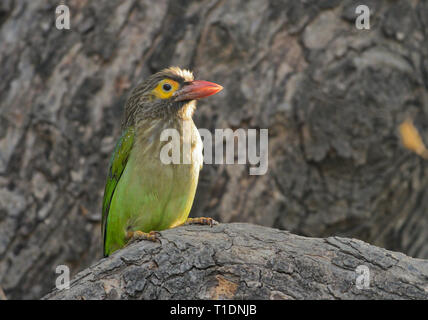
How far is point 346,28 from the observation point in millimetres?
5148

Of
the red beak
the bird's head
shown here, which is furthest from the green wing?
the red beak

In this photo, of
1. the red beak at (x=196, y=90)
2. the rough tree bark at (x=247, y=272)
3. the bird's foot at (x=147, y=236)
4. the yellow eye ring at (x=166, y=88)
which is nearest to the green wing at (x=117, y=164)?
the yellow eye ring at (x=166, y=88)

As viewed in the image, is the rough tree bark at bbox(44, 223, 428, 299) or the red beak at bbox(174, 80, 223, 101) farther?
the red beak at bbox(174, 80, 223, 101)

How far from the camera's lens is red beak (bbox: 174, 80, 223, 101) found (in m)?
4.04

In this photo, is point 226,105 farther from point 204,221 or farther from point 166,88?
point 204,221

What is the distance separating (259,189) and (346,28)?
1780 millimetres

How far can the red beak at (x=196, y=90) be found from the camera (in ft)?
13.3

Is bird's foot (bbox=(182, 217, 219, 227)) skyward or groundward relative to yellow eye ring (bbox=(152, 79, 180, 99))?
groundward

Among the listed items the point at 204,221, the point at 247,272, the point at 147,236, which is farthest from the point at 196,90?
the point at 247,272

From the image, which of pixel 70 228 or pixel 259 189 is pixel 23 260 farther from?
pixel 259 189

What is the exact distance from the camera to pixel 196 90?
4098 mm

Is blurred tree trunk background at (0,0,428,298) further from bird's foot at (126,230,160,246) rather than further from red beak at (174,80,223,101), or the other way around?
bird's foot at (126,230,160,246)

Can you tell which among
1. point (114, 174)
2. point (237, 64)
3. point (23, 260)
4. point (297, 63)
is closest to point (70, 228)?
point (23, 260)

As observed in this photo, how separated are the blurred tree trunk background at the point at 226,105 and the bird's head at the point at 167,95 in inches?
29.0
